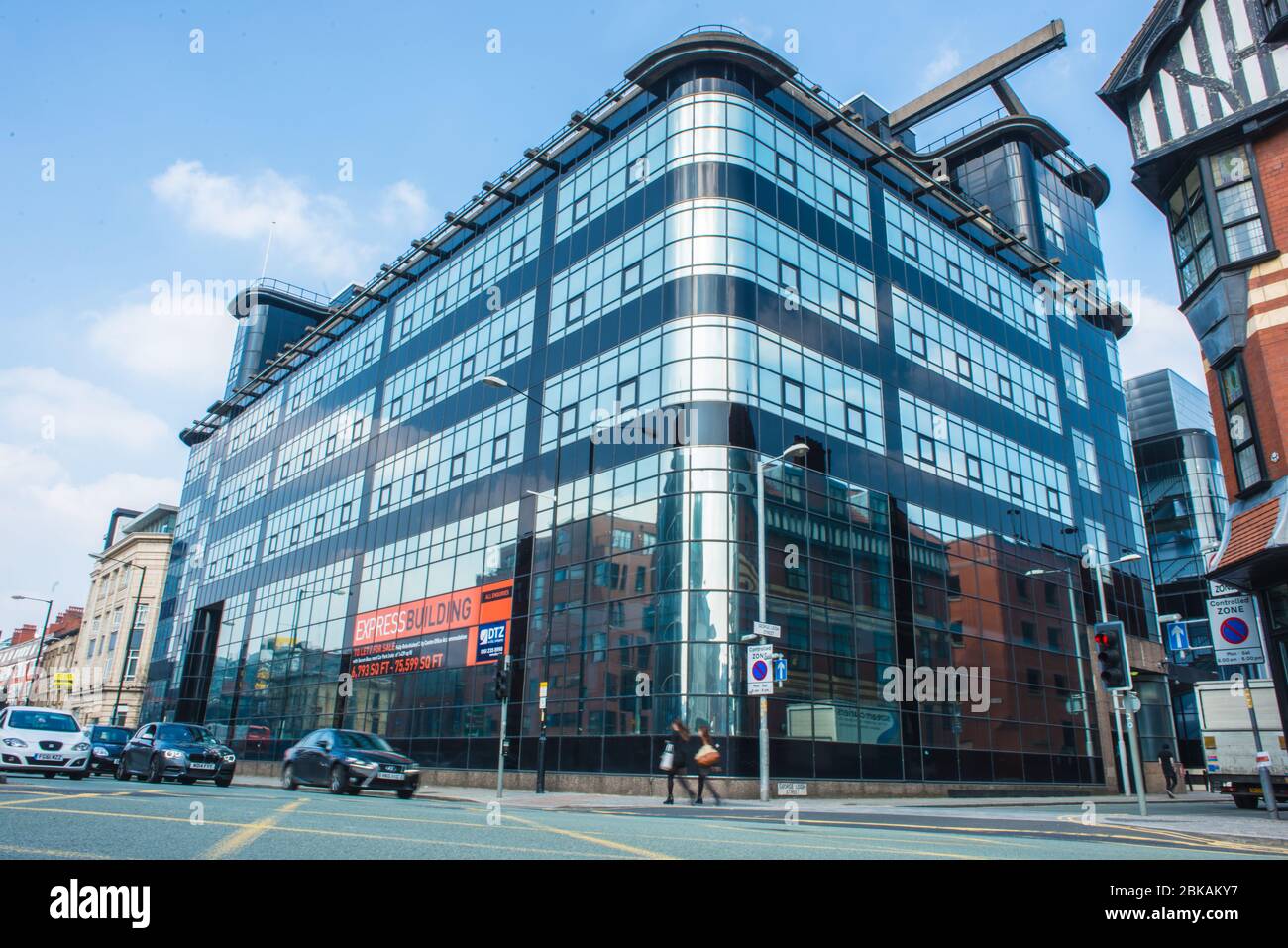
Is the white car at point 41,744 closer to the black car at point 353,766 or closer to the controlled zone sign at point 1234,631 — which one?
the black car at point 353,766

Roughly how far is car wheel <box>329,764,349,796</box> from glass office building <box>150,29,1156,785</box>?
7.66 m

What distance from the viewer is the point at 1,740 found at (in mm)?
16969

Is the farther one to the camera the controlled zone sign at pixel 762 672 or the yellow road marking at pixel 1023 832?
the controlled zone sign at pixel 762 672

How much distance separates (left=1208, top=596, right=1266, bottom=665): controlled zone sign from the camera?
18516mm

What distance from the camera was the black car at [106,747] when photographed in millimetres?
29828

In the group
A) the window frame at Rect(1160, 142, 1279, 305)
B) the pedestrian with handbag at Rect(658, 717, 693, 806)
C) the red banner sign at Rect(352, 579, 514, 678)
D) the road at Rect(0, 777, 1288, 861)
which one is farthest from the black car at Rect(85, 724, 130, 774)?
the window frame at Rect(1160, 142, 1279, 305)

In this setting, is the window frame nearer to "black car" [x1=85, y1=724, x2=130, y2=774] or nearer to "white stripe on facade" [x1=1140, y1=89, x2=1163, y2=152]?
"white stripe on facade" [x1=1140, y1=89, x2=1163, y2=152]

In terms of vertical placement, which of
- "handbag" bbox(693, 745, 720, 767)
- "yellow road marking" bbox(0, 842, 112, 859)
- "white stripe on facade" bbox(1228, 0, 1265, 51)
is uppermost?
"white stripe on facade" bbox(1228, 0, 1265, 51)

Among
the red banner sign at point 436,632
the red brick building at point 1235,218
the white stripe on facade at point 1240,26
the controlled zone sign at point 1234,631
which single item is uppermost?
the white stripe on facade at point 1240,26

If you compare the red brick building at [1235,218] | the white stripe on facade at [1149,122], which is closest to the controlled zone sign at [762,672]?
the red brick building at [1235,218]

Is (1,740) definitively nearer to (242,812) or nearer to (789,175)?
(242,812)

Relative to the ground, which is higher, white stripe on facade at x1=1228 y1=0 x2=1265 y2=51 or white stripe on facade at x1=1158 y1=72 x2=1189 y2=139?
white stripe on facade at x1=1228 y1=0 x2=1265 y2=51

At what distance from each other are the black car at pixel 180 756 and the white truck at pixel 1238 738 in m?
25.1
